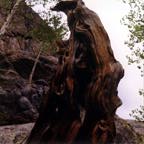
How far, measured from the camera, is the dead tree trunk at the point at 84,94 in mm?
11602

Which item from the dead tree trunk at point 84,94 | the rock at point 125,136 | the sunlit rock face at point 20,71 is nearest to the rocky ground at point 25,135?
the rock at point 125,136

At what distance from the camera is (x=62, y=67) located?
12.0m

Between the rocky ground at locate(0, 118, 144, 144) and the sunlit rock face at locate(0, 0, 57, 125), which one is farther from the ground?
the rocky ground at locate(0, 118, 144, 144)

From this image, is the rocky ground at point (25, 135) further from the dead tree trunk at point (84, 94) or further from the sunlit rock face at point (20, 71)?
the sunlit rock face at point (20, 71)

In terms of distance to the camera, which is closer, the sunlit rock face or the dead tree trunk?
the dead tree trunk

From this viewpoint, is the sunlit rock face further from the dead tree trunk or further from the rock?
the dead tree trunk

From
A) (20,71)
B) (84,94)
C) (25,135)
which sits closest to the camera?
(84,94)

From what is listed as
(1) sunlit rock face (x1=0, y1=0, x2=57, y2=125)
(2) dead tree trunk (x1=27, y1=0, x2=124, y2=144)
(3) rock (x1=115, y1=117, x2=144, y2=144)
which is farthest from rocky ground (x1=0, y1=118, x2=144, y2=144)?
(1) sunlit rock face (x1=0, y1=0, x2=57, y2=125)

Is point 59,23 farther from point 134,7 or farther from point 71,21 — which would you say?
point 71,21

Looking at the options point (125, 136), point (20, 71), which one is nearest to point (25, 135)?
point (125, 136)

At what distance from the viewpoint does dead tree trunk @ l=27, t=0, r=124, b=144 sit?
11.6 meters

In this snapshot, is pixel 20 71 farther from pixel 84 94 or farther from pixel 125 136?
pixel 84 94

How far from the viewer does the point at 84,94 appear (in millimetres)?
11758

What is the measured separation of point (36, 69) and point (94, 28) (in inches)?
1447
